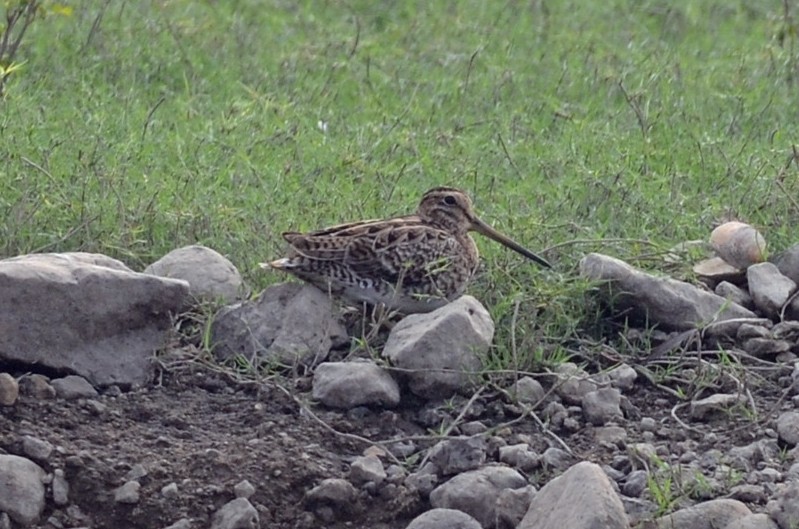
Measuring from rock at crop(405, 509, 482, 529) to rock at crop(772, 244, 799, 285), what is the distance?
2032 millimetres

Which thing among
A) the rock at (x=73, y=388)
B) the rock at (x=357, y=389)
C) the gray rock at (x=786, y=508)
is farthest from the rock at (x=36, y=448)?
the gray rock at (x=786, y=508)

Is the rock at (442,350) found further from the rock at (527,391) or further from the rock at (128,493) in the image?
the rock at (128,493)

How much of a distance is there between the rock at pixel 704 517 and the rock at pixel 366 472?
0.85 meters

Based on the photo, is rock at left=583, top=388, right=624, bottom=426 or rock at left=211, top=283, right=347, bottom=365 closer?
rock at left=583, top=388, right=624, bottom=426

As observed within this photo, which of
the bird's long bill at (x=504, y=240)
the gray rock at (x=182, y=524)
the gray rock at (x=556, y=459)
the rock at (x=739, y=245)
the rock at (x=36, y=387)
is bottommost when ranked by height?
the gray rock at (x=182, y=524)

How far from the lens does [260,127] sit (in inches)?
330

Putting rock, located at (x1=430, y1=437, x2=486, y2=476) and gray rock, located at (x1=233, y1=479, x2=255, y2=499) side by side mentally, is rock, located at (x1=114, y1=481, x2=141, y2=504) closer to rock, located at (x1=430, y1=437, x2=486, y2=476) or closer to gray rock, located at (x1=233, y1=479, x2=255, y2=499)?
gray rock, located at (x1=233, y1=479, x2=255, y2=499)

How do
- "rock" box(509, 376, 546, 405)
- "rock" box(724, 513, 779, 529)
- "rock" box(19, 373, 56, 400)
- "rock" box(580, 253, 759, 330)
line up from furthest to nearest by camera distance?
"rock" box(580, 253, 759, 330)
"rock" box(509, 376, 546, 405)
"rock" box(19, 373, 56, 400)
"rock" box(724, 513, 779, 529)

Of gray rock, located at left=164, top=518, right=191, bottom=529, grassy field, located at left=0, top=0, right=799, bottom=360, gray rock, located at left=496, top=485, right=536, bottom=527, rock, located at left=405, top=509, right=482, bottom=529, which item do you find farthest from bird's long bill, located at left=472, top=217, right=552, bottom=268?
gray rock, located at left=164, top=518, right=191, bottom=529

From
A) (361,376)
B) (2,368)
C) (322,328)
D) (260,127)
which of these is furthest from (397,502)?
(260,127)

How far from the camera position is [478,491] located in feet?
16.4

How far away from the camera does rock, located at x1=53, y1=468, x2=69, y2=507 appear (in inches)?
197

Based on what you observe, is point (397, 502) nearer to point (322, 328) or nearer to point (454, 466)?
point (454, 466)

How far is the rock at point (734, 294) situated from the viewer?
6.30 meters
